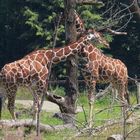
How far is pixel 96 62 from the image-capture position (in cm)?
1220

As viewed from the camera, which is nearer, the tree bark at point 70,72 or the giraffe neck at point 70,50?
the tree bark at point 70,72

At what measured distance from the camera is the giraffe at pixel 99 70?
11.9m

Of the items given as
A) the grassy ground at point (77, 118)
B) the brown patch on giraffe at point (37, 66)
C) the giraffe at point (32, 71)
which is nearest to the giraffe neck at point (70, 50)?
the giraffe at point (32, 71)

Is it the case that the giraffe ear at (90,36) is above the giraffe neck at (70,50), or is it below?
above

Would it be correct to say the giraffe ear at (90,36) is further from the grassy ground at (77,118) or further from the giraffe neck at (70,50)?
the grassy ground at (77,118)

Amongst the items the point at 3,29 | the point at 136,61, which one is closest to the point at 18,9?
the point at 3,29

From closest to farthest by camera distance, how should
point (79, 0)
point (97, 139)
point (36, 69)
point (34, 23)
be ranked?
point (97, 139) < point (79, 0) < point (36, 69) < point (34, 23)

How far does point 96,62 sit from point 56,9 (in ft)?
23.2

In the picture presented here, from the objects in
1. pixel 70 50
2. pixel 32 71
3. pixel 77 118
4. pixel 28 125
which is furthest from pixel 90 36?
pixel 28 125

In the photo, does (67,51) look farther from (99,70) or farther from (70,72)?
(99,70)

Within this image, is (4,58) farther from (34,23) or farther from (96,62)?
(96,62)

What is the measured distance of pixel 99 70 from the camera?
40.8 feet

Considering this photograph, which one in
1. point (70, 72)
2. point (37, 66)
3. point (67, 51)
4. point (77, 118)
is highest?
point (67, 51)

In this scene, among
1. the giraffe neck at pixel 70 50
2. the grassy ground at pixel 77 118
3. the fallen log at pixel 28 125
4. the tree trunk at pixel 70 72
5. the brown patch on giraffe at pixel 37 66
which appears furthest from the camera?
the brown patch on giraffe at pixel 37 66
